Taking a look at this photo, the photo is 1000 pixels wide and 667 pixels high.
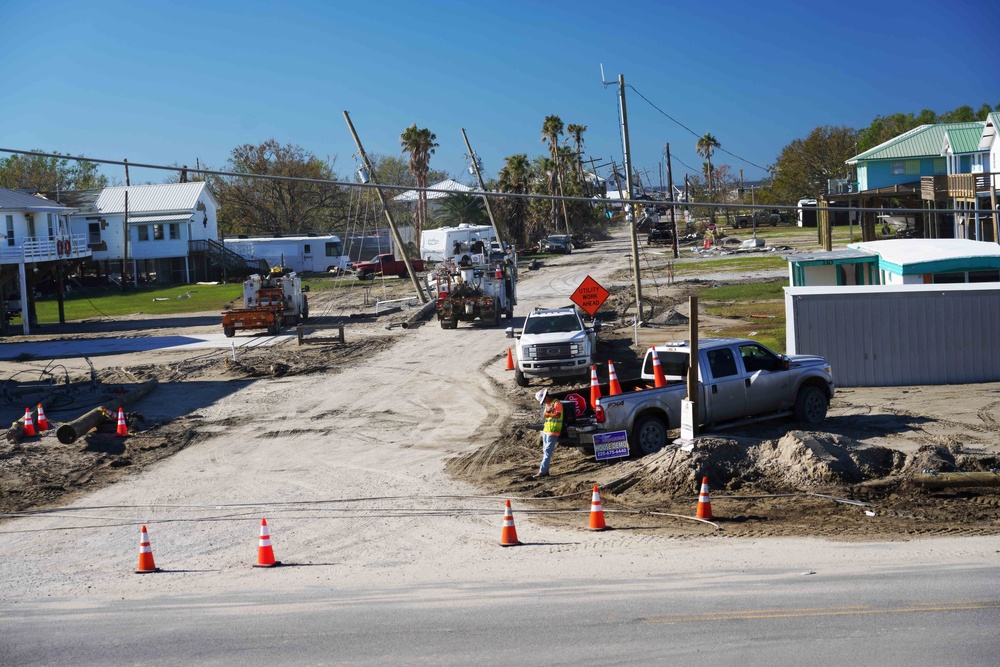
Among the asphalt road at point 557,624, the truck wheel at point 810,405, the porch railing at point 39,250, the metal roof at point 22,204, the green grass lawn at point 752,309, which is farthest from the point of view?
the metal roof at point 22,204

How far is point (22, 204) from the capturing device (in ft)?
152

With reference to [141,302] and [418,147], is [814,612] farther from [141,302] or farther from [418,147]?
[418,147]

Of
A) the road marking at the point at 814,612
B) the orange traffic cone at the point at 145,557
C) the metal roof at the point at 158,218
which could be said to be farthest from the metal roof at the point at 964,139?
the orange traffic cone at the point at 145,557

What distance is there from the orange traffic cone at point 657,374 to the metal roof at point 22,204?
3773cm

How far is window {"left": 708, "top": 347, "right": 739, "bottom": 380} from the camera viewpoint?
633 inches

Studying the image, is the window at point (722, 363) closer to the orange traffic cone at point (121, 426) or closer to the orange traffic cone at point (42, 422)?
the orange traffic cone at point (121, 426)

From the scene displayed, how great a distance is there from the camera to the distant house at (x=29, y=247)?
44781 mm

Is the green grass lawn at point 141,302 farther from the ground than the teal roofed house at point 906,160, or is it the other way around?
the teal roofed house at point 906,160

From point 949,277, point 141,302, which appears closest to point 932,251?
point 949,277

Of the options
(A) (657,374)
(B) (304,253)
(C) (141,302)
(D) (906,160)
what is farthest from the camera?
(B) (304,253)

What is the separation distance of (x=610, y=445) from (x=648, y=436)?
0.89m

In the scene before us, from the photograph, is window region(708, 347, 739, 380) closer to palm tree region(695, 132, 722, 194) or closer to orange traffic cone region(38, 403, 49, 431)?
orange traffic cone region(38, 403, 49, 431)

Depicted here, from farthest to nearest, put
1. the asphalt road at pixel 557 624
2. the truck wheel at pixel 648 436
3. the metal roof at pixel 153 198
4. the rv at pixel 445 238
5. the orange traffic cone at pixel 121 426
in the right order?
the metal roof at pixel 153 198
the rv at pixel 445 238
the orange traffic cone at pixel 121 426
the truck wheel at pixel 648 436
the asphalt road at pixel 557 624

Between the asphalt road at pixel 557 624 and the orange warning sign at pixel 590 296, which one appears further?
the orange warning sign at pixel 590 296
